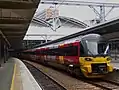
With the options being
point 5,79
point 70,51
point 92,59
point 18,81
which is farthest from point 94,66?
point 5,79

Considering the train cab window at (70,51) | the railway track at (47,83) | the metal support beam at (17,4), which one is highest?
the metal support beam at (17,4)

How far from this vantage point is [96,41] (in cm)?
1619

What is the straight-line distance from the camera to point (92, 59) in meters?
15.5

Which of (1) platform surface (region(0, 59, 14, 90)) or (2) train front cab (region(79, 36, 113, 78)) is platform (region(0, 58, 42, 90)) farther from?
(2) train front cab (region(79, 36, 113, 78))

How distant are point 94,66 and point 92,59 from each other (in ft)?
1.34

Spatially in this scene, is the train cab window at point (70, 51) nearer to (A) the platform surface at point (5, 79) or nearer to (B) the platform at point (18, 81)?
(B) the platform at point (18, 81)

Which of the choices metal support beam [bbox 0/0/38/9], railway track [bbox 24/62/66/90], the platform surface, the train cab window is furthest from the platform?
metal support beam [bbox 0/0/38/9]

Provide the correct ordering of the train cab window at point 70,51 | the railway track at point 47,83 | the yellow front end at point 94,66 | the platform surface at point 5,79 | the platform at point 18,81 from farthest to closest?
the train cab window at point 70,51
the yellow front end at point 94,66
the railway track at point 47,83
the platform surface at point 5,79
the platform at point 18,81

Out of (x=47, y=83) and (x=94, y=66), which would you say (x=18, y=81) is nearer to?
(x=47, y=83)

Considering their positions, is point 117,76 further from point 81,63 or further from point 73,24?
point 73,24

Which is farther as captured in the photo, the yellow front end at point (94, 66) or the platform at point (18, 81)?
the yellow front end at point (94, 66)

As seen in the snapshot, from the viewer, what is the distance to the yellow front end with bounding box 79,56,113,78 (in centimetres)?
1541

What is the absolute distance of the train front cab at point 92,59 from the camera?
50.8 feet

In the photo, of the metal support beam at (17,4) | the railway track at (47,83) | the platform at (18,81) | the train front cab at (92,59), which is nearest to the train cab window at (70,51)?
the train front cab at (92,59)
